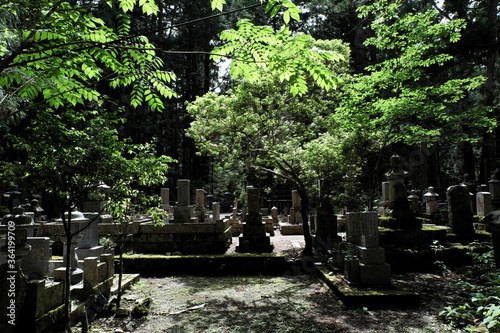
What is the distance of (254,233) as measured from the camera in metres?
11.1

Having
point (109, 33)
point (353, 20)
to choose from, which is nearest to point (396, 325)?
point (109, 33)

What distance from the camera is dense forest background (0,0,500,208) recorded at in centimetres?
860

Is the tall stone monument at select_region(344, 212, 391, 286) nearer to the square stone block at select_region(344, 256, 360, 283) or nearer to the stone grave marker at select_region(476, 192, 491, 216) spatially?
the square stone block at select_region(344, 256, 360, 283)

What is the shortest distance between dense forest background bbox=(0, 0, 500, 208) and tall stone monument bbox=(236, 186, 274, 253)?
1208 mm

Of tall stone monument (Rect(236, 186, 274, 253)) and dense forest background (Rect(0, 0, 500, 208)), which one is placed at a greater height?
dense forest background (Rect(0, 0, 500, 208))

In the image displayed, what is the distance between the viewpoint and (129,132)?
24.6m

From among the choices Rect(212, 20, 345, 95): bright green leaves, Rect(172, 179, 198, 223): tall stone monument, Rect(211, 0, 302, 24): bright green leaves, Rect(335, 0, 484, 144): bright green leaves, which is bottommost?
Rect(172, 179, 198, 223): tall stone monument

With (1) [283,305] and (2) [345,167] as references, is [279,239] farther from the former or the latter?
(1) [283,305]

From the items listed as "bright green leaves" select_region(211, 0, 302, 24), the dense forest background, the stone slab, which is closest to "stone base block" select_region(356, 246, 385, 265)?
the dense forest background

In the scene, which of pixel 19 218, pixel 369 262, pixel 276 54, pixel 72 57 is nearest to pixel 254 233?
pixel 369 262

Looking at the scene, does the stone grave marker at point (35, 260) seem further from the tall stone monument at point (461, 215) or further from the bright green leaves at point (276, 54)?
the tall stone monument at point (461, 215)

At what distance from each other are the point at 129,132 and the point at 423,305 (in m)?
23.5

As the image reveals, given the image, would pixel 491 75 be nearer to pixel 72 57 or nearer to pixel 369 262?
pixel 369 262

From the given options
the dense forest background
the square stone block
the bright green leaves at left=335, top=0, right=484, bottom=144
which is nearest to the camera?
the square stone block
